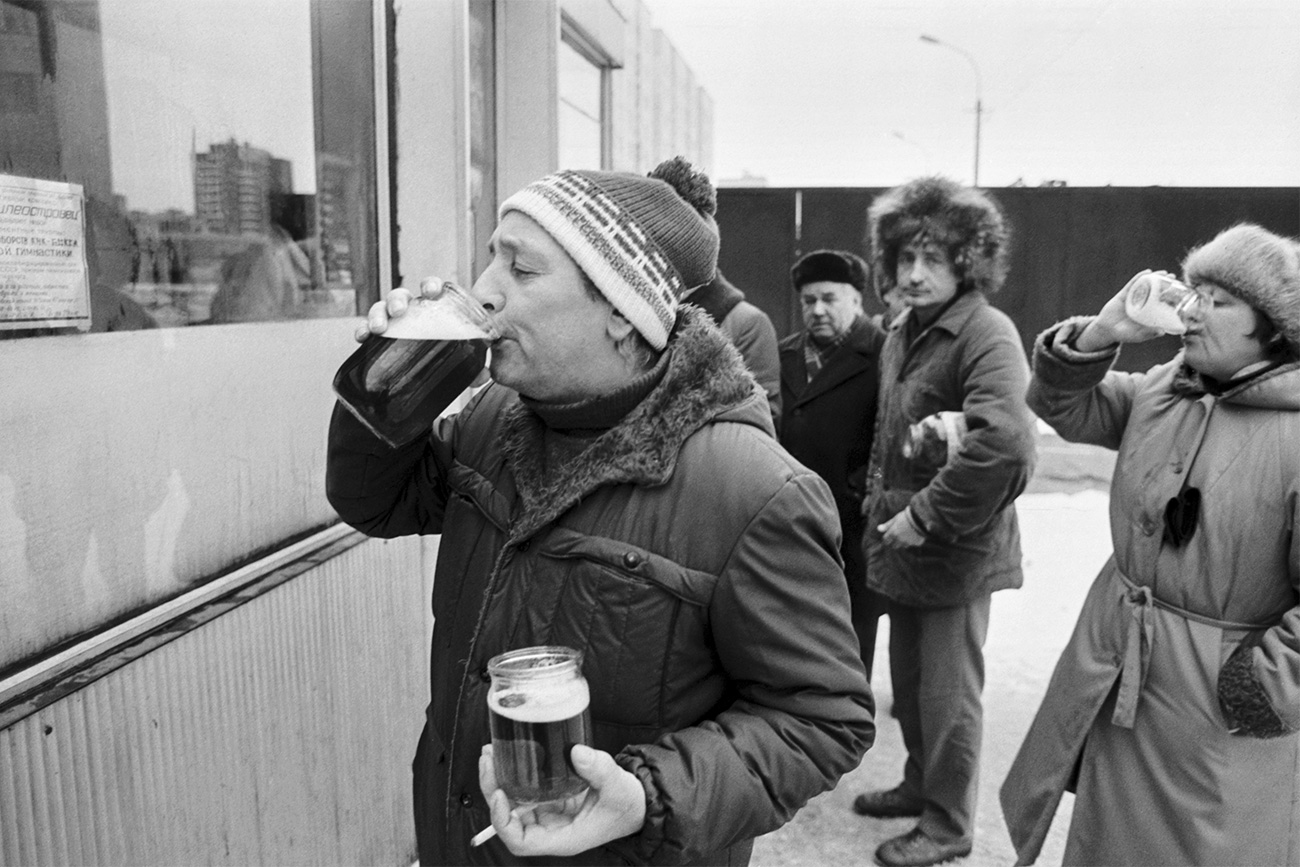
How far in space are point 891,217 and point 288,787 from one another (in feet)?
8.03

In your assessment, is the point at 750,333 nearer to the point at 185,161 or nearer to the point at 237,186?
the point at 237,186

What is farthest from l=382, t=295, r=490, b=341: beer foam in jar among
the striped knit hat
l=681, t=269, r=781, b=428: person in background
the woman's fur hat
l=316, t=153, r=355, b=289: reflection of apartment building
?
l=681, t=269, r=781, b=428: person in background

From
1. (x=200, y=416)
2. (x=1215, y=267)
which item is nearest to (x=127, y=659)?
(x=200, y=416)

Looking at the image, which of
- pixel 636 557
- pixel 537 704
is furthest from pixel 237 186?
pixel 537 704

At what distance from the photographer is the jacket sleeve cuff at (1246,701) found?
6.83 ft

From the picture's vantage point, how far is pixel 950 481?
3.02m

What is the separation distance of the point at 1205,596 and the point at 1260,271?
0.70 m

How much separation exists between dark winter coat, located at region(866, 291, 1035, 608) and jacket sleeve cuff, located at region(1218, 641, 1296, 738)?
0.95 metres

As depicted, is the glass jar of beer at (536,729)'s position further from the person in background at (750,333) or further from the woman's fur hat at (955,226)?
the person in background at (750,333)

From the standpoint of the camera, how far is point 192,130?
2.12 metres

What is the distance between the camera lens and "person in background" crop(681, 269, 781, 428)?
396cm

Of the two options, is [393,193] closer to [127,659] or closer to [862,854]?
[127,659]

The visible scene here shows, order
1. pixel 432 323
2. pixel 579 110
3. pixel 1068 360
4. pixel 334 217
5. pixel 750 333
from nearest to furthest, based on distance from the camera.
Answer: pixel 432 323 → pixel 1068 360 → pixel 334 217 → pixel 750 333 → pixel 579 110

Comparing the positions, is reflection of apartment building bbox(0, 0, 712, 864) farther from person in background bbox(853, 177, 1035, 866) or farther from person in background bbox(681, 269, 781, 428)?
person in background bbox(853, 177, 1035, 866)
